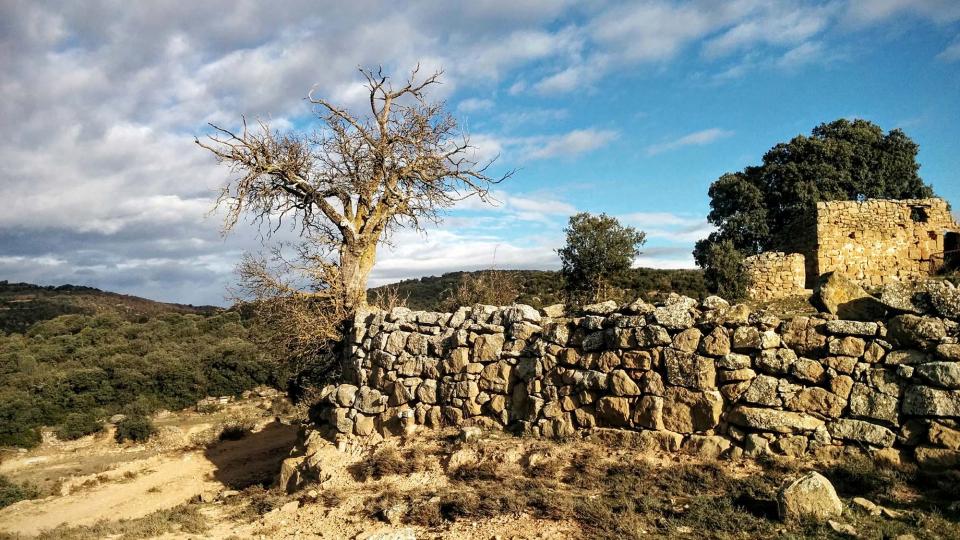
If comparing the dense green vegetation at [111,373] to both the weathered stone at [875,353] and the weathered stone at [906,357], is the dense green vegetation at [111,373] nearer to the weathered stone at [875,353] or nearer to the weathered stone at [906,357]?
the weathered stone at [875,353]

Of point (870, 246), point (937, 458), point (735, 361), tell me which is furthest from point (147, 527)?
point (870, 246)

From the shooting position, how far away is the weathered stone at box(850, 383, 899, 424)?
648 centimetres

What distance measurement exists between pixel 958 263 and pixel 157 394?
2880cm

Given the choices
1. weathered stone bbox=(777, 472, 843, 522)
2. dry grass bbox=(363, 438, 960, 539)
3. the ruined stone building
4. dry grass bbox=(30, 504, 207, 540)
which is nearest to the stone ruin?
dry grass bbox=(363, 438, 960, 539)

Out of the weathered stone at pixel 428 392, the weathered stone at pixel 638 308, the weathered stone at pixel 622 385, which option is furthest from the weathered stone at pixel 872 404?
the weathered stone at pixel 428 392

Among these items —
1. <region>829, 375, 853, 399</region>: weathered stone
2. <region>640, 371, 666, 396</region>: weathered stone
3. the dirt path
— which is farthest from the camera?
the dirt path

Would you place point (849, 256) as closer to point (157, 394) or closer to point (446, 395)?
point (446, 395)

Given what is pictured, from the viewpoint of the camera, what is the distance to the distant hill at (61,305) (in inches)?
1790

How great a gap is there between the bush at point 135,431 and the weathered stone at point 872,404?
66.3ft

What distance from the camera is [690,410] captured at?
24.4 feet

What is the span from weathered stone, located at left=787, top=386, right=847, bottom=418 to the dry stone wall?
0.01 meters

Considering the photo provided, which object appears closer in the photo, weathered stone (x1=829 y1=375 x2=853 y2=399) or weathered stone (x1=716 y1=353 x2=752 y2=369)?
weathered stone (x1=829 y1=375 x2=853 y2=399)

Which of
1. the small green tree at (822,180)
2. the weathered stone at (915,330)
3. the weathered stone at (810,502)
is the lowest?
the weathered stone at (810,502)

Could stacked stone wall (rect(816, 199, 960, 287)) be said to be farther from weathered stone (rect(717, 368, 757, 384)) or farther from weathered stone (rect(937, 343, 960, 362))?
weathered stone (rect(717, 368, 757, 384))
